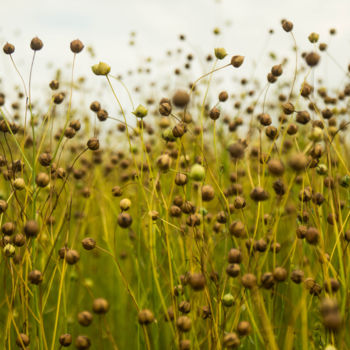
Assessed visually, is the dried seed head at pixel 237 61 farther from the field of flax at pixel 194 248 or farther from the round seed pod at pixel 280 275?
the round seed pod at pixel 280 275

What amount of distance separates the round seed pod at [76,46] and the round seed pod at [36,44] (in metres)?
0.09

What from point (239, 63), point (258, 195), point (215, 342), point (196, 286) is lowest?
point (215, 342)

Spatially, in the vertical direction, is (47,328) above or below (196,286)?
below

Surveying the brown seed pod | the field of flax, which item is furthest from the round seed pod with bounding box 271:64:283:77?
the brown seed pod

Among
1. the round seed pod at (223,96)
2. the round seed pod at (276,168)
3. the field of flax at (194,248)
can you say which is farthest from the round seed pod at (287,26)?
the round seed pod at (276,168)

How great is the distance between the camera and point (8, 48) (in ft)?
3.81

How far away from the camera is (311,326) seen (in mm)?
1205

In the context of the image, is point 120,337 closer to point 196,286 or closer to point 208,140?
point 196,286

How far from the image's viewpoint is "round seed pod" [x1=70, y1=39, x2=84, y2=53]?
1151 millimetres

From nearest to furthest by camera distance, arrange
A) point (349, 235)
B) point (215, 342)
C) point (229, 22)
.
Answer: point (215, 342) → point (349, 235) → point (229, 22)

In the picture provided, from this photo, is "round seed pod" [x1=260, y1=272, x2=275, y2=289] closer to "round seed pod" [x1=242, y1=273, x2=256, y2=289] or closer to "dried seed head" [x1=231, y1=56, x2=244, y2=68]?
"round seed pod" [x1=242, y1=273, x2=256, y2=289]

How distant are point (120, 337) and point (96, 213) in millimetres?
1134

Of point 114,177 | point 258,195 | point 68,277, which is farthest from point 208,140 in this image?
point 258,195

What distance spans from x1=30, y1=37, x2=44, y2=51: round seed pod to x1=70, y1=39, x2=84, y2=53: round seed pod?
0.09m
